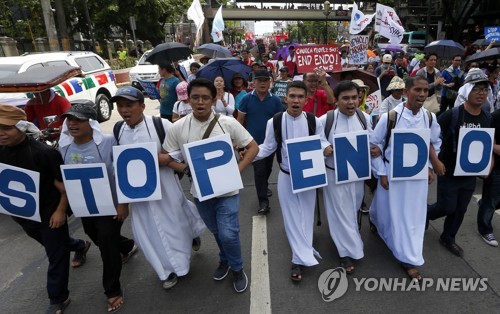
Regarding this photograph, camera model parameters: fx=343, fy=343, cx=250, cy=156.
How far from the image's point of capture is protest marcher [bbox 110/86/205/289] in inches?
104

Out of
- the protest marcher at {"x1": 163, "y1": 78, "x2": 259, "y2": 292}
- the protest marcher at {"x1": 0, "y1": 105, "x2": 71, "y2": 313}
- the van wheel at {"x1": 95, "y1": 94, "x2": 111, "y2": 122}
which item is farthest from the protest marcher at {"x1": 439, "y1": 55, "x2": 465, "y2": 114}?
the van wheel at {"x1": 95, "y1": 94, "x2": 111, "y2": 122}

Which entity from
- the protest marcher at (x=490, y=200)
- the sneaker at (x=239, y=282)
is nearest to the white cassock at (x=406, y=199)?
the protest marcher at (x=490, y=200)

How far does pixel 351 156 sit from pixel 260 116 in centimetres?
184

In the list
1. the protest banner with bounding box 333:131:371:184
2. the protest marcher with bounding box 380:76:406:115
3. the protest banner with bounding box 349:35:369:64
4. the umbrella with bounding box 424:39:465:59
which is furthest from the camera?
the protest banner with bounding box 349:35:369:64

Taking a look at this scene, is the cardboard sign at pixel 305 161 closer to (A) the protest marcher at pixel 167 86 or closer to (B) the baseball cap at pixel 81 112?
(B) the baseball cap at pixel 81 112

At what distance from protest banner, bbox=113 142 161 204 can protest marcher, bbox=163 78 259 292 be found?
0.54 ft

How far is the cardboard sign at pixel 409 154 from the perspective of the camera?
2.78 m

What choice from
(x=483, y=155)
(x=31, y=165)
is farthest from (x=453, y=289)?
(x=31, y=165)

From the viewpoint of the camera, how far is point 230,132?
278 cm

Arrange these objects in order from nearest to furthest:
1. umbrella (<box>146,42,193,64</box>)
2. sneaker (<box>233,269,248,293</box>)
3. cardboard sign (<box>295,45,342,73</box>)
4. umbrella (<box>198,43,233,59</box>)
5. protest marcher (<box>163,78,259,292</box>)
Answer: protest marcher (<box>163,78,259,292</box>)
sneaker (<box>233,269,248,293</box>)
cardboard sign (<box>295,45,342,73</box>)
umbrella (<box>146,42,193,64</box>)
umbrella (<box>198,43,233,59</box>)

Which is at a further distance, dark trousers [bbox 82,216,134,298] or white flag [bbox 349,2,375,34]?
white flag [bbox 349,2,375,34]

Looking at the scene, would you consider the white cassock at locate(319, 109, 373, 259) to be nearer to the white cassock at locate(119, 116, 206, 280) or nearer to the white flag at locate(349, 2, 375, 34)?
the white cassock at locate(119, 116, 206, 280)

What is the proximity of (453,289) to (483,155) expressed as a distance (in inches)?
47.0

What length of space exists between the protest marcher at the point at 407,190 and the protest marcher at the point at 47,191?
2.60m
